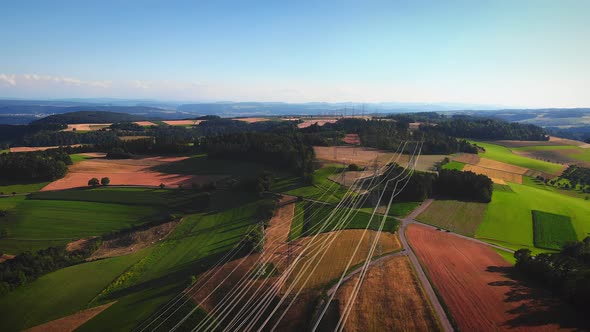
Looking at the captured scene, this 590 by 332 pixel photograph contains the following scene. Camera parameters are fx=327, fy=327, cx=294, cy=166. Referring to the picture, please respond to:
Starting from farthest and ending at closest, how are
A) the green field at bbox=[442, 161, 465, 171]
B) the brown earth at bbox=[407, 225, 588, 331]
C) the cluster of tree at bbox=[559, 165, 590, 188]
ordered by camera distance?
the green field at bbox=[442, 161, 465, 171] → the cluster of tree at bbox=[559, 165, 590, 188] → the brown earth at bbox=[407, 225, 588, 331]

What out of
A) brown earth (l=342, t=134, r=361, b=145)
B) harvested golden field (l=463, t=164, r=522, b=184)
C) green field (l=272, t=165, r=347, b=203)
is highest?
brown earth (l=342, t=134, r=361, b=145)

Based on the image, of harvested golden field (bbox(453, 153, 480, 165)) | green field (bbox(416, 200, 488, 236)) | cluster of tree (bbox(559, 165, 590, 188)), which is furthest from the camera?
harvested golden field (bbox(453, 153, 480, 165))

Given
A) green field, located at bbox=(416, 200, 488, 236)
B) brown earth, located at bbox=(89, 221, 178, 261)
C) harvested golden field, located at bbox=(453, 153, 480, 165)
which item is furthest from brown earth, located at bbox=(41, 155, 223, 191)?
harvested golden field, located at bbox=(453, 153, 480, 165)

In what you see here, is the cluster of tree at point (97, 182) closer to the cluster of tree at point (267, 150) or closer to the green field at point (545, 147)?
the cluster of tree at point (267, 150)

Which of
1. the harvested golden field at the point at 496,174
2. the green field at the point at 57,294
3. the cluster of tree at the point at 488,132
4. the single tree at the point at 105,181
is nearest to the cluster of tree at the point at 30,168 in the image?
the single tree at the point at 105,181

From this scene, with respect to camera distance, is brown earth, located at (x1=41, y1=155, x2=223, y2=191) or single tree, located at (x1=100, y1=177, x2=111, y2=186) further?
brown earth, located at (x1=41, y1=155, x2=223, y2=191)

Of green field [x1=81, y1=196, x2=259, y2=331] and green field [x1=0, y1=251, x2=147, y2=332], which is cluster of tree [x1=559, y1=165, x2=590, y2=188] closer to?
green field [x1=81, y1=196, x2=259, y2=331]

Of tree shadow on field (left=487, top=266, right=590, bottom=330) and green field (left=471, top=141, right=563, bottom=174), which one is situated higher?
green field (left=471, top=141, right=563, bottom=174)

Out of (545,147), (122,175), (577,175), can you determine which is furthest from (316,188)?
(545,147)
